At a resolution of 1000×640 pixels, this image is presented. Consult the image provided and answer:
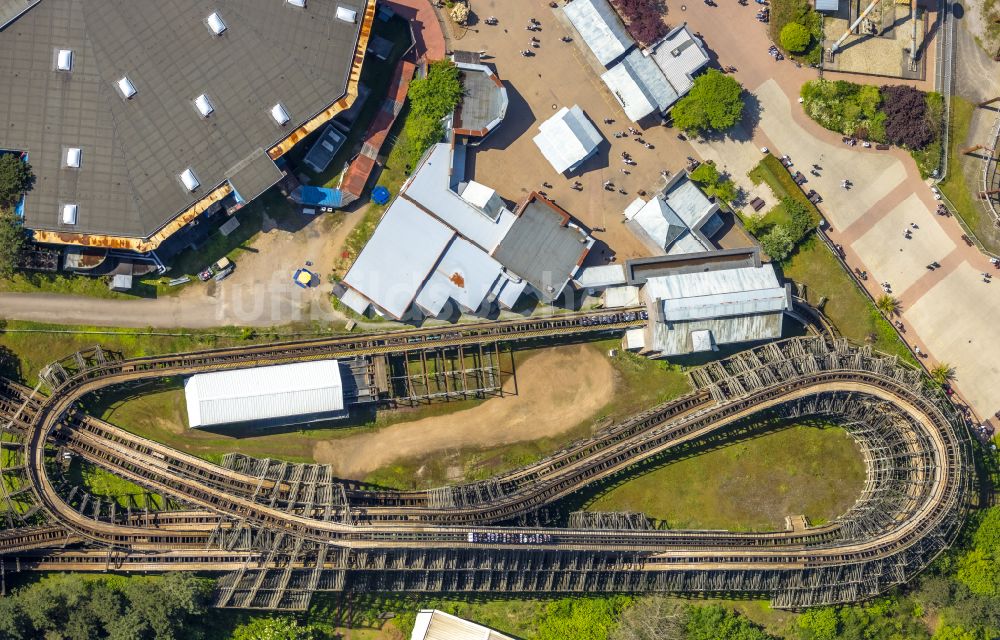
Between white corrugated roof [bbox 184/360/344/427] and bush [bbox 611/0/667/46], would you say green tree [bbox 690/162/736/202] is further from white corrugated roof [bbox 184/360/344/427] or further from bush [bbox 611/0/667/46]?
white corrugated roof [bbox 184/360/344/427]

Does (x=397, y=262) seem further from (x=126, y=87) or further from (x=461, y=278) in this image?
(x=126, y=87)

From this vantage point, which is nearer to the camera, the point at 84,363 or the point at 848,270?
the point at 84,363

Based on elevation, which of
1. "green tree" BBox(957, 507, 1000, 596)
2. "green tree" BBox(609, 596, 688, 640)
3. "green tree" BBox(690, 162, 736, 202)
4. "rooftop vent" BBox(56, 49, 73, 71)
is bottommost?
"green tree" BBox(957, 507, 1000, 596)

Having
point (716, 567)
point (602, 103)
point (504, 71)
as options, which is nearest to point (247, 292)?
point (504, 71)

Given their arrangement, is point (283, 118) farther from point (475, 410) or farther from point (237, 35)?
point (475, 410)

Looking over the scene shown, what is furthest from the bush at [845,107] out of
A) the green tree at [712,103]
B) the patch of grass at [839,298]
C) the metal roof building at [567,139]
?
the metal roof building at [567,139]

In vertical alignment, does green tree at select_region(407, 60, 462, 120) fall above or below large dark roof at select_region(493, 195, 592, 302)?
above

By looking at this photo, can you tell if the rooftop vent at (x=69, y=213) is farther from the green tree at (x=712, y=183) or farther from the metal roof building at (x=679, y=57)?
the green tree at (x=712, y=183)

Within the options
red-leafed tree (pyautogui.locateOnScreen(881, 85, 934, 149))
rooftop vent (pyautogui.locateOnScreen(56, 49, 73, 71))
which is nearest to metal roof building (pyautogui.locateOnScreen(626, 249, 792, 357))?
red-leafed tree (pyautogui.locateOnScreen(881, 85, 934, 149))
